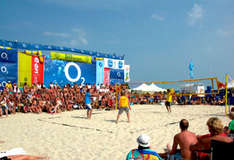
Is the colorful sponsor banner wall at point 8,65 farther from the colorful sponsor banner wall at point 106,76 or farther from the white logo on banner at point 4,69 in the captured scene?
the colorful sponsor banner wall at point 106,76

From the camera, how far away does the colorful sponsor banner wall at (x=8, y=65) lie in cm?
1214

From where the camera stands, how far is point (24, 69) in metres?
13.0

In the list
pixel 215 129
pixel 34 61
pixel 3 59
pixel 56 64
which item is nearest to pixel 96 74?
pixel 56 64

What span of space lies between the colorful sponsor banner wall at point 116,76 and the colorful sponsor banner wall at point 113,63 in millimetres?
339

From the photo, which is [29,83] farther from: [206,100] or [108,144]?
[206,100]

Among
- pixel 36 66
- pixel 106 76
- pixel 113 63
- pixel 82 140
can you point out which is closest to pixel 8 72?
pixel 36 66

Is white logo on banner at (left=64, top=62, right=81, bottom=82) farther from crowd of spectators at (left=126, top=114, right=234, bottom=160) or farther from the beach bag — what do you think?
the beach bag

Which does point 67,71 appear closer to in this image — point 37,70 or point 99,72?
point 37,70

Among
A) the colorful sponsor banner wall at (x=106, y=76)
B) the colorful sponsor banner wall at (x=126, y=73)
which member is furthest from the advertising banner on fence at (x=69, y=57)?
the colorful sponsor banner wall at (x=126, y=73)

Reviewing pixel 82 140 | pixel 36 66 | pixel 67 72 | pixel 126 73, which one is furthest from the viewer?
pixel 126 73

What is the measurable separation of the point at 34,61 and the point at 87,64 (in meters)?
4.25

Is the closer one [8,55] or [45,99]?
[45,99]

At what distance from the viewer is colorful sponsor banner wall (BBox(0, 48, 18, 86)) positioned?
12.1 metres

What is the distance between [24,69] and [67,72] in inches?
120
